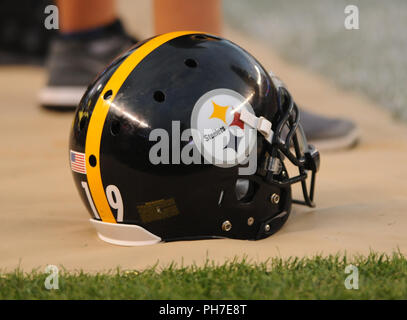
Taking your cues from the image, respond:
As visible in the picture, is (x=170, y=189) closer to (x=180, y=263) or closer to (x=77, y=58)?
(x=180, y=263)

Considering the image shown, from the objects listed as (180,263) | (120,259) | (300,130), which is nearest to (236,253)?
(180,263)

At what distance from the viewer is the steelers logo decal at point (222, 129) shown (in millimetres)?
2830

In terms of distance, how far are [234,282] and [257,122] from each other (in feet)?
2.35

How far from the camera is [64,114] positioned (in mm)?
6203

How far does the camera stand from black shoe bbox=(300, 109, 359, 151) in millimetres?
4957

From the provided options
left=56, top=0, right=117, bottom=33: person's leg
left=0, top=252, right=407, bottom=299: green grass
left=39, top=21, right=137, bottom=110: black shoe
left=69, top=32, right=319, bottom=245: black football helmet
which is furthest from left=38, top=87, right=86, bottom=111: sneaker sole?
left=0, top=252, right=407, bottom=299: green grass

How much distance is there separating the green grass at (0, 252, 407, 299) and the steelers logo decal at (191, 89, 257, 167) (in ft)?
1.46

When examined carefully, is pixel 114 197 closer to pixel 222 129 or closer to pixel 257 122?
pixel 222 129

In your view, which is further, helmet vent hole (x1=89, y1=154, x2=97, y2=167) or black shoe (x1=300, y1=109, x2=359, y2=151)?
black shoe (x1=300, y1=109, x2=359, y2=151)

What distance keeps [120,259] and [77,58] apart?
12.5 ft

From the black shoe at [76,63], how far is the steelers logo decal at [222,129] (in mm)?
3313

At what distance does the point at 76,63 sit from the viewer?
6.23m

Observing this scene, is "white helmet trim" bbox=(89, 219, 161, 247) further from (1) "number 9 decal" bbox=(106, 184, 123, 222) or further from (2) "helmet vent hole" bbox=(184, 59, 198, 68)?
(2) "helmet vent hole" bbox=(184, 59, 198, 68)

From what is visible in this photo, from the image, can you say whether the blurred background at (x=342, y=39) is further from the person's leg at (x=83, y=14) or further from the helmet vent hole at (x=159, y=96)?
the helmet vent hole at (x=159, y=96)
